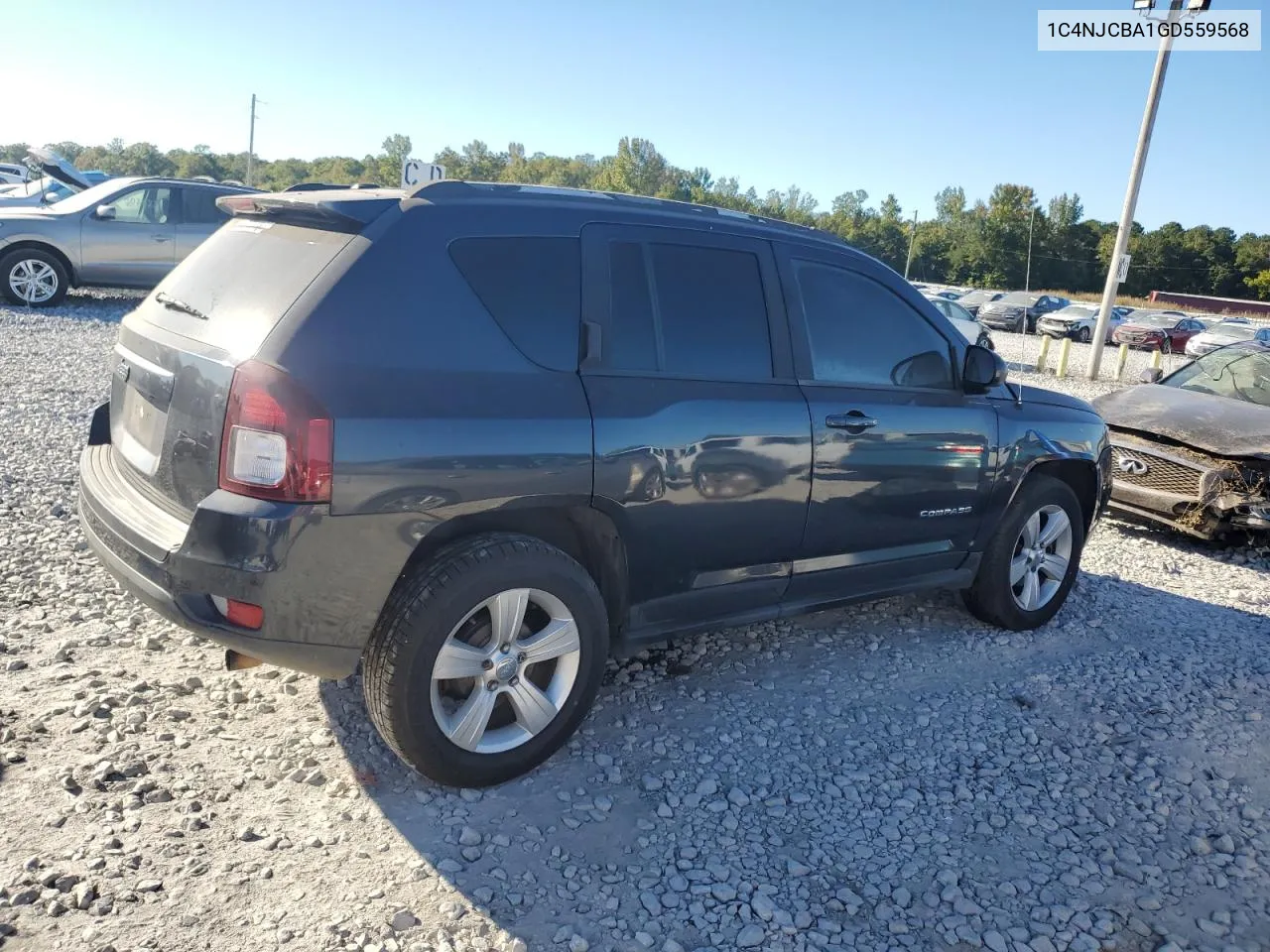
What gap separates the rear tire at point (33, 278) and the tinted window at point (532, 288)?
12534 millimetres

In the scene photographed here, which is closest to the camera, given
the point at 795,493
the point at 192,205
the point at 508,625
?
the point at 508,625

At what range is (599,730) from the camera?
12.1 ft

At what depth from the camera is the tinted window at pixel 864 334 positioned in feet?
13.2

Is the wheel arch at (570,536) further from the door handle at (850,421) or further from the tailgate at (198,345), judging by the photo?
the door handle at (850,421)

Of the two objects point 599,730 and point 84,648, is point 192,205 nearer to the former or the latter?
point 84,648

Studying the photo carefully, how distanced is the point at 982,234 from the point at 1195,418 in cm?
8238

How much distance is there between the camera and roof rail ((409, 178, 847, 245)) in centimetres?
326

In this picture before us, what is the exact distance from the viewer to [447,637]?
9.93 feet

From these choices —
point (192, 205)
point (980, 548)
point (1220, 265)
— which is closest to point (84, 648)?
point (980, 548)

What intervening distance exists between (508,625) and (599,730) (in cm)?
78

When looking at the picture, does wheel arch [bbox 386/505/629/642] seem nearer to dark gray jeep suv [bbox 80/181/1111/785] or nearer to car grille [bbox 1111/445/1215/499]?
dark gray jeep suv [bbox 80/181/1111/785]

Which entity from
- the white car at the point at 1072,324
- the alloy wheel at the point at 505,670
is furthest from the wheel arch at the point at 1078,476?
the white car at the point at 1072,324

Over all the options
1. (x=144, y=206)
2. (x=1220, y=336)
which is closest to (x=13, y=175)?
(x=144, y=206)

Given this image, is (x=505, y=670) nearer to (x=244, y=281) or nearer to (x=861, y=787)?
(x=861, y=787)
